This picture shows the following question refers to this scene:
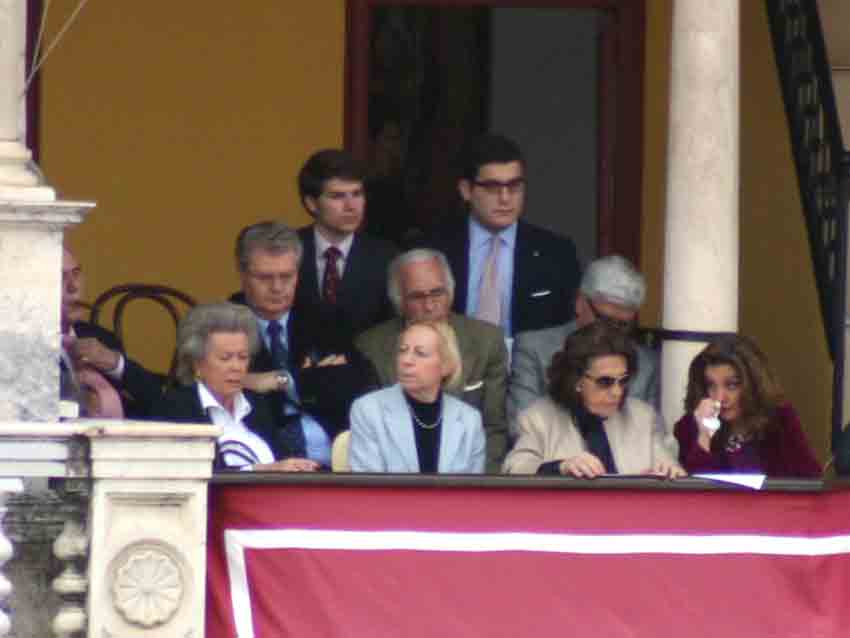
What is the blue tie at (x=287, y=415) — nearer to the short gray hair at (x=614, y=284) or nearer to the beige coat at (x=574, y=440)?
the beige coat at (x=574, y=440)

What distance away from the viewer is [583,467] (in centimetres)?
1174

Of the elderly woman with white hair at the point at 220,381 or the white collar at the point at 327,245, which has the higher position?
the white collar at the point at 327,245

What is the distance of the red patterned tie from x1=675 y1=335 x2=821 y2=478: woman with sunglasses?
5.39 ft

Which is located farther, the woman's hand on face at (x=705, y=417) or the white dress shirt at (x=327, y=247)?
the white dress shirt at (x=327, y=247)

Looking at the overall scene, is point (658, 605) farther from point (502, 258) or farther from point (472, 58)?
point (472, 58)

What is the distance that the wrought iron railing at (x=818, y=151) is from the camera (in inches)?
555

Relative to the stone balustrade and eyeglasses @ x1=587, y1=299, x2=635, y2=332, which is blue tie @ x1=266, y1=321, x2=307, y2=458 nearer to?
eyeglasses @ x1=587, y1=299, x2=635, y2=332

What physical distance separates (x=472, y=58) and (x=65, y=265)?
5.42 metres

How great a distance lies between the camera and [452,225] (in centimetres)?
1392

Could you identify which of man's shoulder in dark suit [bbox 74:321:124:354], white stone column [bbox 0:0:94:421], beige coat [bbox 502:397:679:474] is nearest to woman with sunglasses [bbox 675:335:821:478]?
beige coat [bbox 502:397:679:474]

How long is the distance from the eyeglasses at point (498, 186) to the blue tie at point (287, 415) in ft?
3.71

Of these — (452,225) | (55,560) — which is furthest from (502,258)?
(55,560)

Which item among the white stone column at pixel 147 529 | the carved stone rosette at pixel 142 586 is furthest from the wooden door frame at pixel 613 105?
the carved stone rosette at pixel 142 586

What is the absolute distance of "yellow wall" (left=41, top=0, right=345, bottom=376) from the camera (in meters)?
15.6
